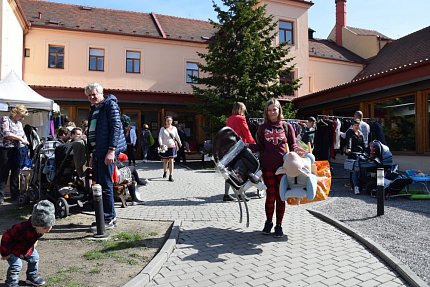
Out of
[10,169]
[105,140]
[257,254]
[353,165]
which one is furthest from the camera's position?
[353,165]

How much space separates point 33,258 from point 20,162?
460 centimetres

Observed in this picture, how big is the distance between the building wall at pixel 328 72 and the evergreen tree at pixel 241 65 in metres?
11.8

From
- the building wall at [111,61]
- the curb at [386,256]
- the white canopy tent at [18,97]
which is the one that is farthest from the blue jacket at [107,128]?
the building wall at [111,61]

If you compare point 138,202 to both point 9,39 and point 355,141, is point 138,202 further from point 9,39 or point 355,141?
point 9,39

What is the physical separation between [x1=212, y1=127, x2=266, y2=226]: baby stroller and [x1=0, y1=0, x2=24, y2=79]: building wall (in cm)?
1440

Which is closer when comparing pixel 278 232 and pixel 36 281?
pixel 36 281

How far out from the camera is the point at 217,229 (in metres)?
5.50

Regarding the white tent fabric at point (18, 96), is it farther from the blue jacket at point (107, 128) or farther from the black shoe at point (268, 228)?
the black shoe at point (268, 228)

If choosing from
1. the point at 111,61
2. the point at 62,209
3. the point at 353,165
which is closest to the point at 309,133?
the point at 353,165

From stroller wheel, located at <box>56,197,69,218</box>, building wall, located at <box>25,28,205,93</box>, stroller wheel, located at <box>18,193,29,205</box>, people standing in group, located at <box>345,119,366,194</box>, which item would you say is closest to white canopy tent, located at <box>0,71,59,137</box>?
stroller wheel, located at <box>18,193,29,205</box>

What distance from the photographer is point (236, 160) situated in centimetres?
534

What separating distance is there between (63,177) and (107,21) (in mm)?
21224

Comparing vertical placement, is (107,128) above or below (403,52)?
below

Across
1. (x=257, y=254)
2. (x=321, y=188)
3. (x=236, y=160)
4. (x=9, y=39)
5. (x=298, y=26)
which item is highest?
(x=298, y=26)
